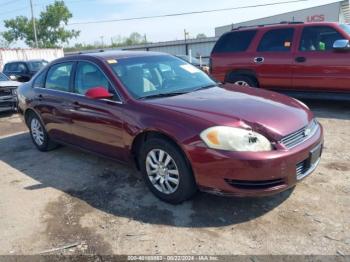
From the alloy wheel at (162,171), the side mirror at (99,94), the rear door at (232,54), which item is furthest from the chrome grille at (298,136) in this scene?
the rear door at (232,54)

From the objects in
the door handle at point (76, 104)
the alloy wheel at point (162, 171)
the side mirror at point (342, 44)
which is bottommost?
the alloy wheel at point (162, 171)

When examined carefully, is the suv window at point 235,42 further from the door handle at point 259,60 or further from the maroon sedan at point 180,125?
the maroon sedan at point 180,125

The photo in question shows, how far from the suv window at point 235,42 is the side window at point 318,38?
1.20m

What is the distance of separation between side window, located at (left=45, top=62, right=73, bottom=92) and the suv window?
4.44 m

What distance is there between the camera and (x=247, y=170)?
3088 millimetres

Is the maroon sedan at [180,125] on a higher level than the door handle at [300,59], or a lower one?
lower

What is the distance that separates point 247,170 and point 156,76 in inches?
73.6

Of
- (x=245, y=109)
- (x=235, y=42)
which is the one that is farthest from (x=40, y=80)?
(x=235, y=42)

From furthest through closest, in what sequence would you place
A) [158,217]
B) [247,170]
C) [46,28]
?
1. [46,28]
2. [158,217]
3. [247,170]

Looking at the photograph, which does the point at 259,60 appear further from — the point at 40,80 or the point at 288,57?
the point at 40,80

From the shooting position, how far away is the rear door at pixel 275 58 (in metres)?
7.56

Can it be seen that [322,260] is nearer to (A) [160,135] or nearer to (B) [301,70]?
(A) [160,135]

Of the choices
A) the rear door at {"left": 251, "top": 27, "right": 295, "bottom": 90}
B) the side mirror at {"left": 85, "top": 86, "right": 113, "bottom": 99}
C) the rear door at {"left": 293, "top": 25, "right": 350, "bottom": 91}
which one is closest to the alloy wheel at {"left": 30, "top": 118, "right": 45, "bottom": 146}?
the side mirror at {"left": 85, "top": 86, "right": 113, "bottom": 99}

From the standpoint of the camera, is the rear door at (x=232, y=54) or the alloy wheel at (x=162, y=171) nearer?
the alloy wheel at (x=162, y=171)
